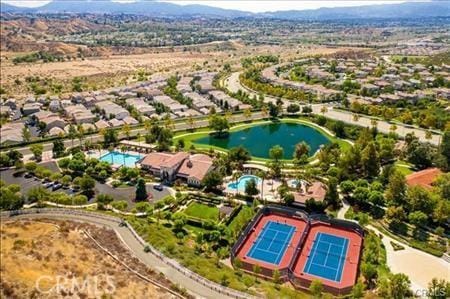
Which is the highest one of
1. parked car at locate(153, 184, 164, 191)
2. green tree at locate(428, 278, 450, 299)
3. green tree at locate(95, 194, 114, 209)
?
green tree at locate(428, 278, 450, 299)

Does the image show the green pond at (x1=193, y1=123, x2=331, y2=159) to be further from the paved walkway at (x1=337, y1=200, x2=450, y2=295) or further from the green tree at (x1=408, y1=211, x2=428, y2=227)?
the paved walkway at (x1=337, y1=200, x2=450, y2=295)

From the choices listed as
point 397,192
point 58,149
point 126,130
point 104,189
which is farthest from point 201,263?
point 126,130

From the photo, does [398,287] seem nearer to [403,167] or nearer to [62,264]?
[62,264]

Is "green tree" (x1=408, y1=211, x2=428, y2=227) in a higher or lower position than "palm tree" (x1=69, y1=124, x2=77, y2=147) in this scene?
higher

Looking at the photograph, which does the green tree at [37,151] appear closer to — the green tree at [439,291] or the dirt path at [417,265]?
the dirt path at [417,265]

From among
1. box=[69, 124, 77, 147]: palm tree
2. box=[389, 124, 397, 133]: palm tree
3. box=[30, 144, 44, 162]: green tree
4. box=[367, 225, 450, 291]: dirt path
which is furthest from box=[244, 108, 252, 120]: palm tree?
box=[367, 225, 450, 291]: dirt path

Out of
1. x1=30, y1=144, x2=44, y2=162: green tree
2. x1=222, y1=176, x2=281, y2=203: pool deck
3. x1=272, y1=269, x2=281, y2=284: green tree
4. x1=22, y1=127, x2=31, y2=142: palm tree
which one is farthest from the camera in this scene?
x1=22, y1=127, x2=31, y2=142: palm tree
